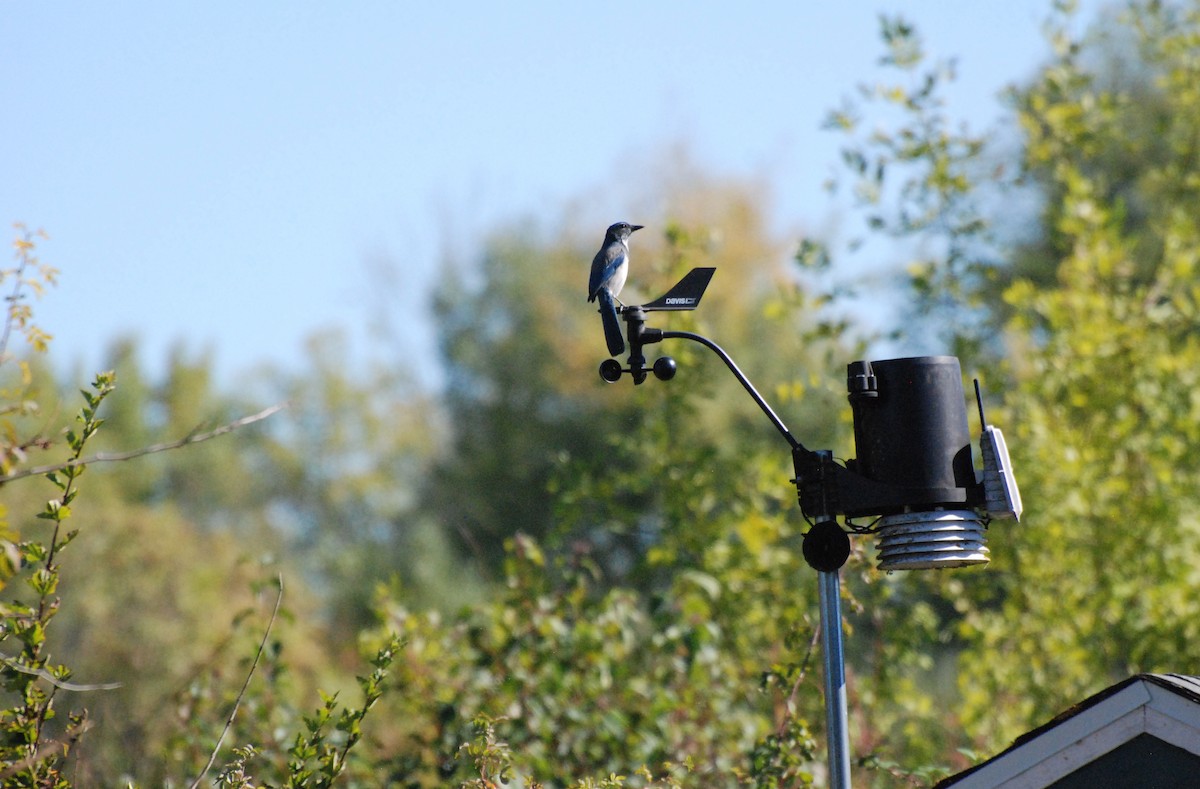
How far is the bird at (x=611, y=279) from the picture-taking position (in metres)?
2.79

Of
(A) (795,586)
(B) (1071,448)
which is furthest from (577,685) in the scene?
(B) (1071,448)

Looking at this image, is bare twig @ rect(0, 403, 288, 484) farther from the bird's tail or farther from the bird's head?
the bird's head

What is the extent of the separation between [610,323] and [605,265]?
0.65 feet

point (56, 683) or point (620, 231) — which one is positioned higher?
point (620, 231)

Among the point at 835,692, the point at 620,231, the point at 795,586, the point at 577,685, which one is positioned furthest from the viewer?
the point at 795,586

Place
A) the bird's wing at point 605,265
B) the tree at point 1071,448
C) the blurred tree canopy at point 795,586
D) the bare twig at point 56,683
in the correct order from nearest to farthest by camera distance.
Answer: the bare twig at point 56,683 < the bird's wing at point 605,265 < the blurred tree canopy at point 795,586 < the tree at point 1071,448

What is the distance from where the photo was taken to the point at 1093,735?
2834 mm

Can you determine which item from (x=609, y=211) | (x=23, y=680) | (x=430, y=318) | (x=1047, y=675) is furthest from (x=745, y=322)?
(x=23, y=680)

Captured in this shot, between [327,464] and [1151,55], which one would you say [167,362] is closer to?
[327,464]

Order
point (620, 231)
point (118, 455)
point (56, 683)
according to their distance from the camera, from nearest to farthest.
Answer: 1. point (118, 455)
2. point (56, 683)
3. point (620, 231)

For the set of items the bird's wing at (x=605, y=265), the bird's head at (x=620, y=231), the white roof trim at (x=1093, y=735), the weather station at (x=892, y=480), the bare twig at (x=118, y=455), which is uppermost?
the bird's head at (x=620, y=231)

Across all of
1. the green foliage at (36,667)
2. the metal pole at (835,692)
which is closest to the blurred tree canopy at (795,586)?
the green foliage at (36,667)

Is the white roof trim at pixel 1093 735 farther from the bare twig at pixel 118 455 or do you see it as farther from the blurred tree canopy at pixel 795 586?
the bare twig at pixel 118 455

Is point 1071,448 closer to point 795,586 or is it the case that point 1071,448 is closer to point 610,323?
point 795,586
